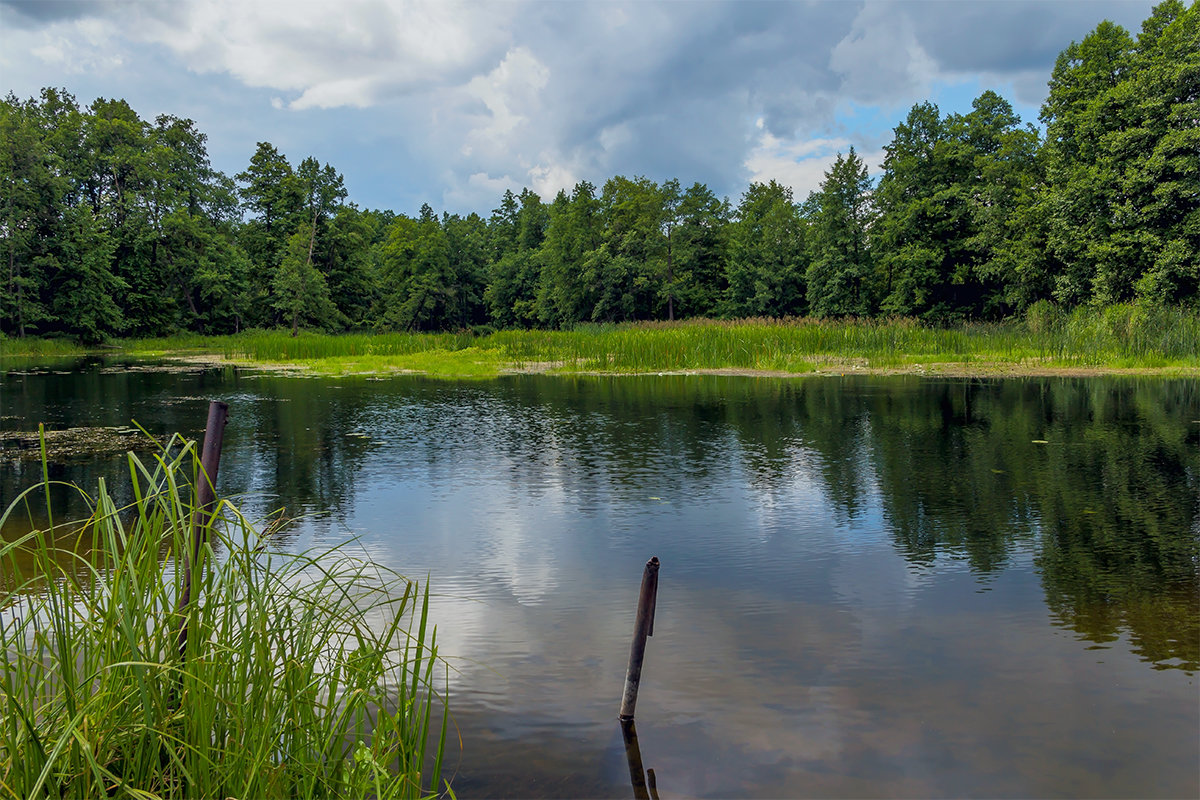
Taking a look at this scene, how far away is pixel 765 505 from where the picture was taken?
8805 millimetres

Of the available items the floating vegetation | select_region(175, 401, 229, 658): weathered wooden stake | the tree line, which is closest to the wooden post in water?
select_region(175, 401, 229, 658): weathered wooden stake

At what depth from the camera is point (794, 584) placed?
250 inches

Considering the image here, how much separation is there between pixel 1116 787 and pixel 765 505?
5166 millimetres

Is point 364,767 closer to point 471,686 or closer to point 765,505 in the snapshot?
point 471,686

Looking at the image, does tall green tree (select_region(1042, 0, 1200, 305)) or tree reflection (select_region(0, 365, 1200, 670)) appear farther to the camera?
tall green tree (select_region(1042, 0, 1200, 305))

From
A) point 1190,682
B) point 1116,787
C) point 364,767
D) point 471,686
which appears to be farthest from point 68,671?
point 1190,682

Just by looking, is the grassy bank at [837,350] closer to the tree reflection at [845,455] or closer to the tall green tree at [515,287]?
the tree reflection at [845,455]

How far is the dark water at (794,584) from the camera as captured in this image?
157 inches

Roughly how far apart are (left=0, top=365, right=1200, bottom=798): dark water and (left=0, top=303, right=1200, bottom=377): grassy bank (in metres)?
12.5

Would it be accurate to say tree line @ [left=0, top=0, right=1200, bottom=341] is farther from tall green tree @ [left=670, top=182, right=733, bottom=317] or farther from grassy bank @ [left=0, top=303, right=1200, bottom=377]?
grassy bank @ [left=0, top=303, right=1200, bottom=377]

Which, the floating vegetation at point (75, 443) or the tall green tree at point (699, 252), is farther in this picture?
the tall green tree at point (699, 252)

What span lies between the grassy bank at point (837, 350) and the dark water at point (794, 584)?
12.5 m

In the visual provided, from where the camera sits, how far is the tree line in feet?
103

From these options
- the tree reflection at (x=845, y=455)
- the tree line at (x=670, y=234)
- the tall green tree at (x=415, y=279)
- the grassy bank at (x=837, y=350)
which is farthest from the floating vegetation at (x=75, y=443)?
the tall green tree at (x=415, y=279)
